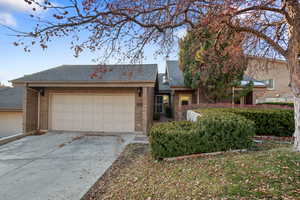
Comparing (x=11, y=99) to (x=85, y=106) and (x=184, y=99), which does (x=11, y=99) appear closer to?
(x=85, y=106)

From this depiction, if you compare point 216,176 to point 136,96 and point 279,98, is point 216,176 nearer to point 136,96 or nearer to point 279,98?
point 136,96

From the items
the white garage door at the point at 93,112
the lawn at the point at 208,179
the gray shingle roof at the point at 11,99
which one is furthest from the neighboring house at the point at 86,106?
the lawn at the point at 208,179

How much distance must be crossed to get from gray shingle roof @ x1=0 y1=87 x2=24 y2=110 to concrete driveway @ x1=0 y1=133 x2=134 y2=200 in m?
6.11

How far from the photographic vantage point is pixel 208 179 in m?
3.11

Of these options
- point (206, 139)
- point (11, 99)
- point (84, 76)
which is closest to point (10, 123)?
point (11, 99)

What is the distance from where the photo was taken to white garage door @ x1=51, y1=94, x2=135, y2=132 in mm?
8891

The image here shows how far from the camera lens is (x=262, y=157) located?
3.60 metres

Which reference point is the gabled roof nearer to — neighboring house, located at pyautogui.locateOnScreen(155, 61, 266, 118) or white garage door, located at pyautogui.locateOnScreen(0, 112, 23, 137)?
neighboring house, located at pyautogui.locateOnScreen(155, 61, 266, 118)

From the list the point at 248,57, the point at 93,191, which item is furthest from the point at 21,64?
the point at 248,57

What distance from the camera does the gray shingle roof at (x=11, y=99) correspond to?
37.9 ft

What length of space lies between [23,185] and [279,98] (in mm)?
20540

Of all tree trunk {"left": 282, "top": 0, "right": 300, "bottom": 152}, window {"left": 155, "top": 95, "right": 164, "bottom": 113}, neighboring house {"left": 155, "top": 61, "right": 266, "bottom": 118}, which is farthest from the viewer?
window {"left": 155, "top": 95, "right": 164, "bottom": 113}

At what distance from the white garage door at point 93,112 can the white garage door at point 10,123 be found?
4798 millimetres

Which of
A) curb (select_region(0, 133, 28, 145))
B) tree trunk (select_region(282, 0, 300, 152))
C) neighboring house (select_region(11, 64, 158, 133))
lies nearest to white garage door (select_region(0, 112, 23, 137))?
neighboring house (select_region(11, 64, 158, 133))
